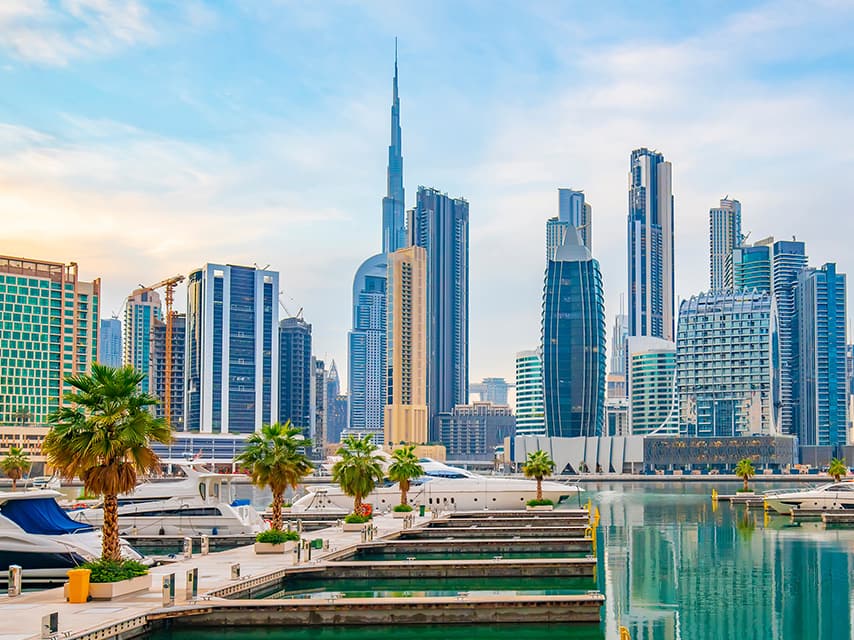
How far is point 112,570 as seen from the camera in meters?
36.0

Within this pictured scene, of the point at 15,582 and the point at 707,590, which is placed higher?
the point at 15,582

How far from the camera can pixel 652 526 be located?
86562 mm

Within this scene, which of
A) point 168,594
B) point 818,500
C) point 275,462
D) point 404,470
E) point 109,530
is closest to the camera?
point 168,594

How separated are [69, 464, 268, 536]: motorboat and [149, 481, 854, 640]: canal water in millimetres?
21698

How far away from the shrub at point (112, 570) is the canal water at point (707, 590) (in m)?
3.72

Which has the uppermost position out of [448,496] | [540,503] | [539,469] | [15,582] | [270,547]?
[15,582]

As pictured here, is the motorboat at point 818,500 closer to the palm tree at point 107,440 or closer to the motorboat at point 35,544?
the motorboat at point 35,544

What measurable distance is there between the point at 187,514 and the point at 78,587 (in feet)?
114

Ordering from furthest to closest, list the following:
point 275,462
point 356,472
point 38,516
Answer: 1. point 356,472
2. point 275,462
3. point 38,516

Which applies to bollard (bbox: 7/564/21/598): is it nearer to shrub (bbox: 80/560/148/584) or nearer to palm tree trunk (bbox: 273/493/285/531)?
shrub (bbox: 80/560/148/584)

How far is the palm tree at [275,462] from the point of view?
181 feet

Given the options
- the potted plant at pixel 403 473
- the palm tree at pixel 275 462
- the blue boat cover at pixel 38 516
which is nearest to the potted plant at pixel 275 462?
the palm tree at pixel 275 462

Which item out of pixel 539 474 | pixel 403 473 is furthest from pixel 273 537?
pixel 539 474

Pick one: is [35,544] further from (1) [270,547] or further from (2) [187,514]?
(2) [187,514]
